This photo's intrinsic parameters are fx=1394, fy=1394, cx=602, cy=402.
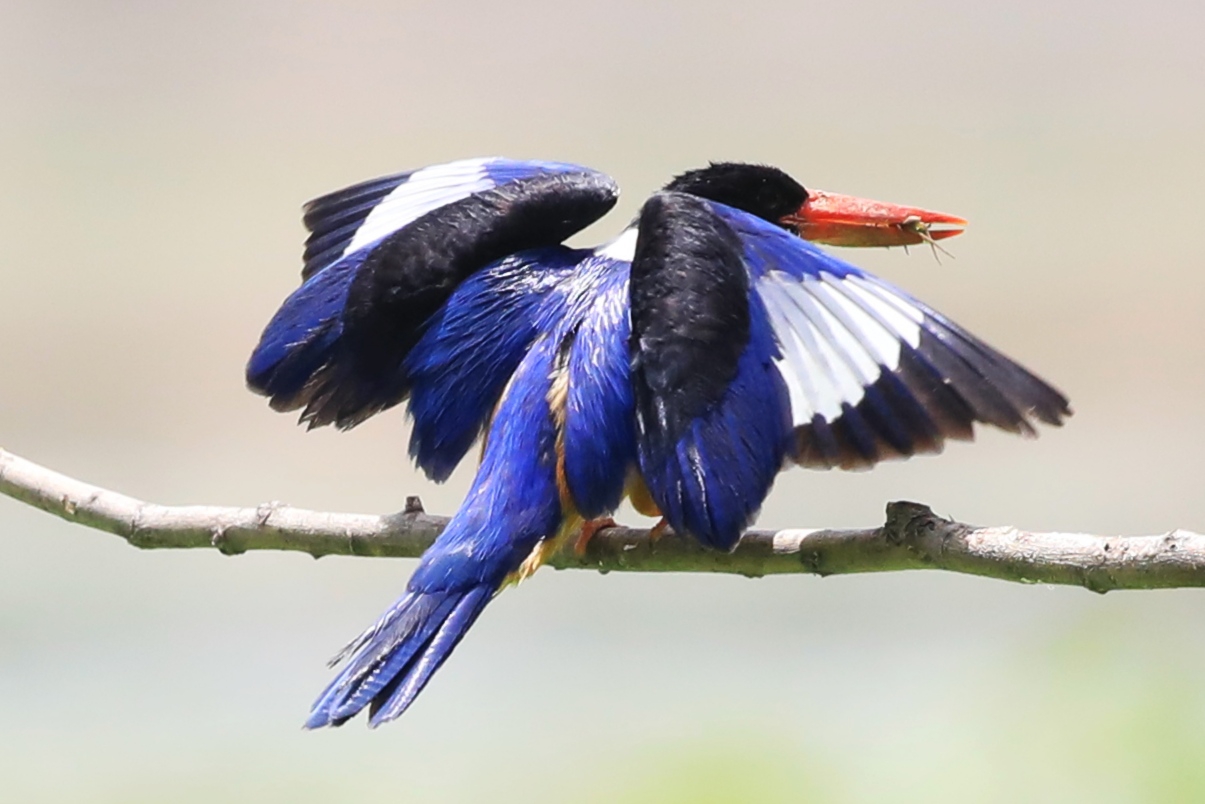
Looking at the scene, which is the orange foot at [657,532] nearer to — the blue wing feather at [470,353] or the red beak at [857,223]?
the blue wing feather at [470,353]

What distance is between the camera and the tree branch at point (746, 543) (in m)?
0.92

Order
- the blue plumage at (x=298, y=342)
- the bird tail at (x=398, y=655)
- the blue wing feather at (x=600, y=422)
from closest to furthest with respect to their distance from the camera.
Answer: the bird tail at (x=398, y=655), the blue wing feather at (x=600, y=422), the blue plumage at (x=298, y=342)

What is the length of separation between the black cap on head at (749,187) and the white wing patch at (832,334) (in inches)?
12.6

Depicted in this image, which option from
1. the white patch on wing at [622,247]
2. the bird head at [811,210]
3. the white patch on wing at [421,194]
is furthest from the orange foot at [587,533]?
the white patch on wing at [421,194]

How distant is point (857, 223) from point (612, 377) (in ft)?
1.51

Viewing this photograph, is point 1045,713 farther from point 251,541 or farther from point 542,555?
point 251,541

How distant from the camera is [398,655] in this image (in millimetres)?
1095

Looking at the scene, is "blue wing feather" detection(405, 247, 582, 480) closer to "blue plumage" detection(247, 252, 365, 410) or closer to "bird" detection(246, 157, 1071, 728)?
"bird" detection(246, 157, 1071, 728)

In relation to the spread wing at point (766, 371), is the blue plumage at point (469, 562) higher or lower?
lower

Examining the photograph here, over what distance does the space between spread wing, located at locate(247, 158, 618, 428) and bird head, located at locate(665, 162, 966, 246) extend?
0.12 m

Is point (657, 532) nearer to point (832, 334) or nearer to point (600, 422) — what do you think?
point (600, 422)

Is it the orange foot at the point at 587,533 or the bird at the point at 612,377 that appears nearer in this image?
the bird at the point at 612,377

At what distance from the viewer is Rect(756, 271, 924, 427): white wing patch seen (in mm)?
1149

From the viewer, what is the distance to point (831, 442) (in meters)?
1.16
